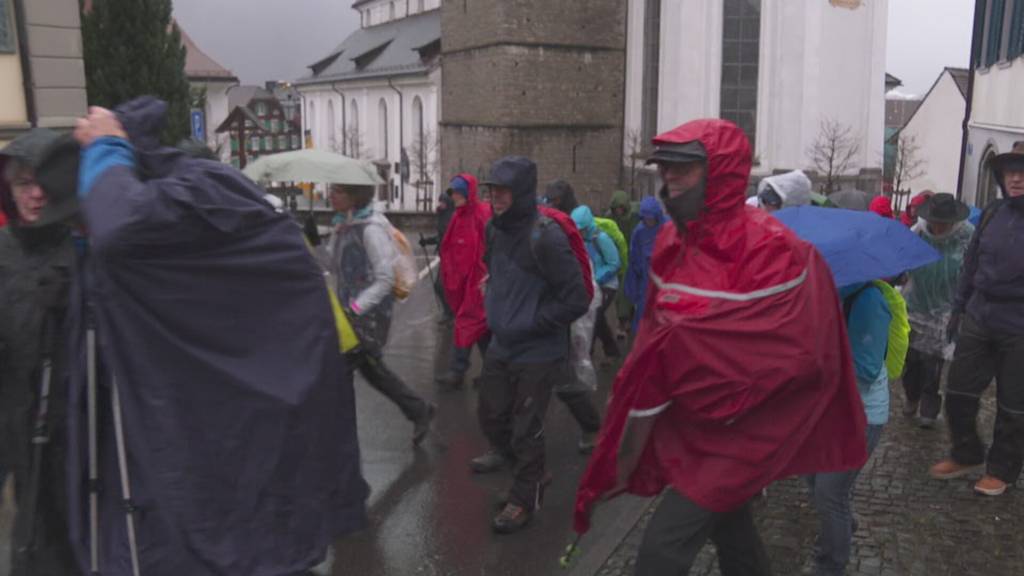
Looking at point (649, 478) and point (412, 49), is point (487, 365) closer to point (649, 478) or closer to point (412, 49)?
point (649, 478)

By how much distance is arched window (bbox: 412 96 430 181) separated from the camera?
54156 millimetres

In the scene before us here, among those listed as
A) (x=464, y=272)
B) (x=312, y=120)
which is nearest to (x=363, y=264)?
(x=464, y=272)

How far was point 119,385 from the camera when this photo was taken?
286 centimetres

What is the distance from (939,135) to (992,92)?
2883 centimetres

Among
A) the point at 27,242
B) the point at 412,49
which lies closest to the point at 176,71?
the point at 27,242

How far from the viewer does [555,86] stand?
39438mm

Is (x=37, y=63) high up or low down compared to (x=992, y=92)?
up

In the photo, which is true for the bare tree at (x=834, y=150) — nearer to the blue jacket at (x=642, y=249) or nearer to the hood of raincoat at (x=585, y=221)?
the blue jacket at (x=642, y=249)

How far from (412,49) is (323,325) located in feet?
192

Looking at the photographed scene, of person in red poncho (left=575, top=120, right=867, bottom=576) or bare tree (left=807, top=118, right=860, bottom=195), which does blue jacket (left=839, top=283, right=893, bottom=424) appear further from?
bare tree (left=807, top=118, right=860, bottom=195)

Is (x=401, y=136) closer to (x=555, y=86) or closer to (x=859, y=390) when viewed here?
(x=555, y=86)

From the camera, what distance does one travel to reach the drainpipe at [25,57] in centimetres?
1252

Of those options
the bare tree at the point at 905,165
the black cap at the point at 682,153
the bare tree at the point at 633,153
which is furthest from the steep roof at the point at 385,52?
the black cap at the point at 682,153

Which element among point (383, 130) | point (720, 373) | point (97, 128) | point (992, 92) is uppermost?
point (992, 92)
